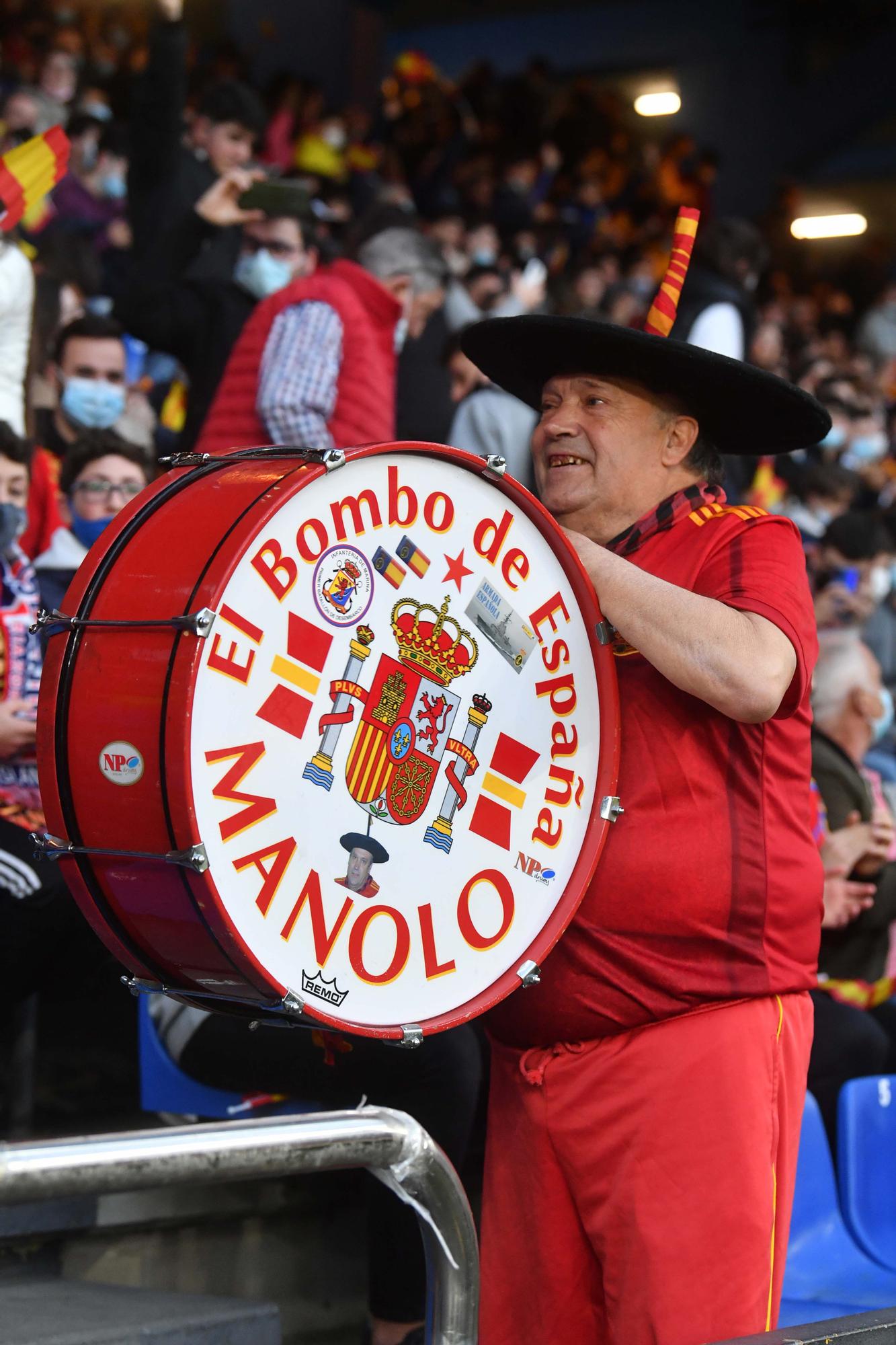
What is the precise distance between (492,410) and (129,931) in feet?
10.3

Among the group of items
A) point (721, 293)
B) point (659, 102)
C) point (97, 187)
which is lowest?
point (721, 293)

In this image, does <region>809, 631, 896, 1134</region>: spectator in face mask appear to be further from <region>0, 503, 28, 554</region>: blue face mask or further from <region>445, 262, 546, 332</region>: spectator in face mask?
<region>445, 262, 546, 332</region>: spectator in face mask

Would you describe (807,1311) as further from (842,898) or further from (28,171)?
(28,171)

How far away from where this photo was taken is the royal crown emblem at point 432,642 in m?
1.89

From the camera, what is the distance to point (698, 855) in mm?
2070

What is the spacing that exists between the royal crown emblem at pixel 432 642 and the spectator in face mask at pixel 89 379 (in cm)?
304

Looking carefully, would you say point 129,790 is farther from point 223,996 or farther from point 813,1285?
point 813,1285

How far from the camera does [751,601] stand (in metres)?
2.03

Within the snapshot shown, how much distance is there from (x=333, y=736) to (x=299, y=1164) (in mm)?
511

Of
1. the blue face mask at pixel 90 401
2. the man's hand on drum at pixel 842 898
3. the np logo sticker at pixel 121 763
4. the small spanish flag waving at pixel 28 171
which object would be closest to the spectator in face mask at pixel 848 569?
the man's hand on drum at pixel 842 898

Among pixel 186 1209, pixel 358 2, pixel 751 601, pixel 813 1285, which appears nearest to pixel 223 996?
pixel 751 601

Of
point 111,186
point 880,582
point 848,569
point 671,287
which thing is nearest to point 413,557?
point 671,287

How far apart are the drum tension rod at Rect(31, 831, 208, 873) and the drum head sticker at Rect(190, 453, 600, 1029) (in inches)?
0.9

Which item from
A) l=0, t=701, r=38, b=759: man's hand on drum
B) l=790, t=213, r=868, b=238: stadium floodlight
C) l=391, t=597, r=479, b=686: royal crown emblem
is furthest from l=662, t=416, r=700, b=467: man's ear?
l=790, t=213, r=868, b=238: stadium floodlight
